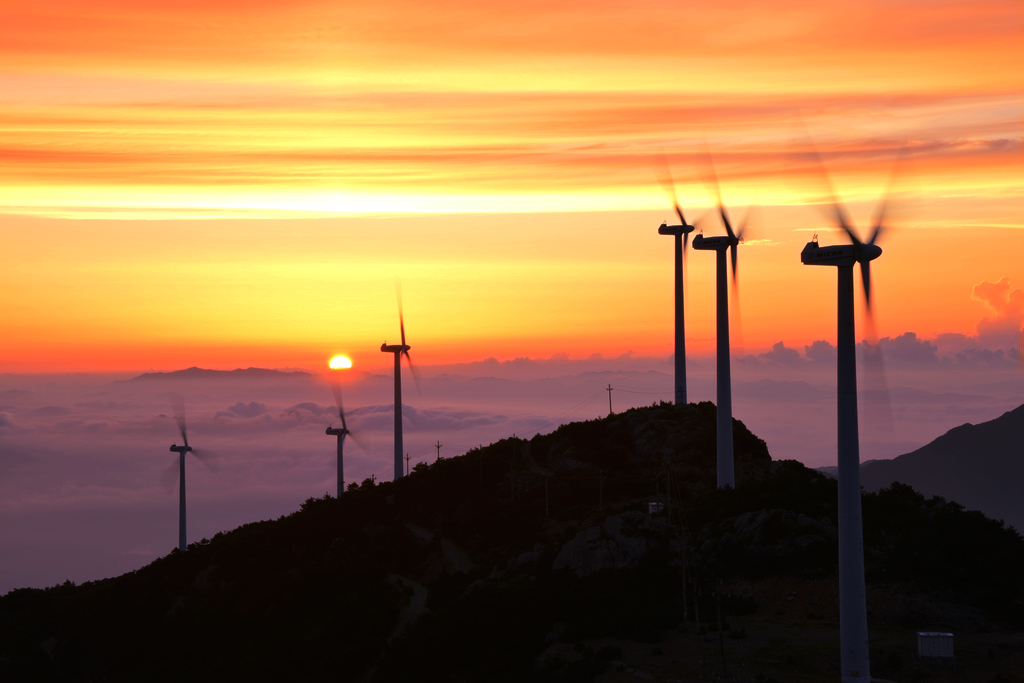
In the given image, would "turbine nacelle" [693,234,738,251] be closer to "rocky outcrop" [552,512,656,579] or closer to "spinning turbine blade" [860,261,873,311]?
"rocky outcrop" [552,512,656,579]

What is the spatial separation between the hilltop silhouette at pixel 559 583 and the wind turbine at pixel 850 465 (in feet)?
19.0

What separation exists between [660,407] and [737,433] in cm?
1303

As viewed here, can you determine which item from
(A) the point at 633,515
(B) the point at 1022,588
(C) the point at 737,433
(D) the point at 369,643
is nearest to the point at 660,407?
(C) the point at 737,433

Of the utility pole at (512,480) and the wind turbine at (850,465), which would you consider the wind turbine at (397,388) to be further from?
the wind turbine at (850,465)

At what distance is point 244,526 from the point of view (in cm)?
16125

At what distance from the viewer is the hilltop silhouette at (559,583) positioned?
2901 inches

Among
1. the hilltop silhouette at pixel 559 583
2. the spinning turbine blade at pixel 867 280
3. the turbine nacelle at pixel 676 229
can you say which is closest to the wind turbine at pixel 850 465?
the spinning turbine blade at pixel 867 280

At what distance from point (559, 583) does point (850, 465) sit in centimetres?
4009

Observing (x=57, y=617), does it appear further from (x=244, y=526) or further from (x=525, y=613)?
(x=525, y=613)

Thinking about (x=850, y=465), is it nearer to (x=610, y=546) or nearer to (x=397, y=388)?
(x=610, y=546)

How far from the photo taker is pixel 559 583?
91375mm

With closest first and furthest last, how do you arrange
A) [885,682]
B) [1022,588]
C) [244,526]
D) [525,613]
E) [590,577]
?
[885,682] < [1022,588] < [525,613] < [590,577] < [244,526]

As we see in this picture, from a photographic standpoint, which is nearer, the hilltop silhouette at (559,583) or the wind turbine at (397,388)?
the hilltop silhouette at (559,583)

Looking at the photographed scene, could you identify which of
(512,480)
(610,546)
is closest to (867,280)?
(610,546)
